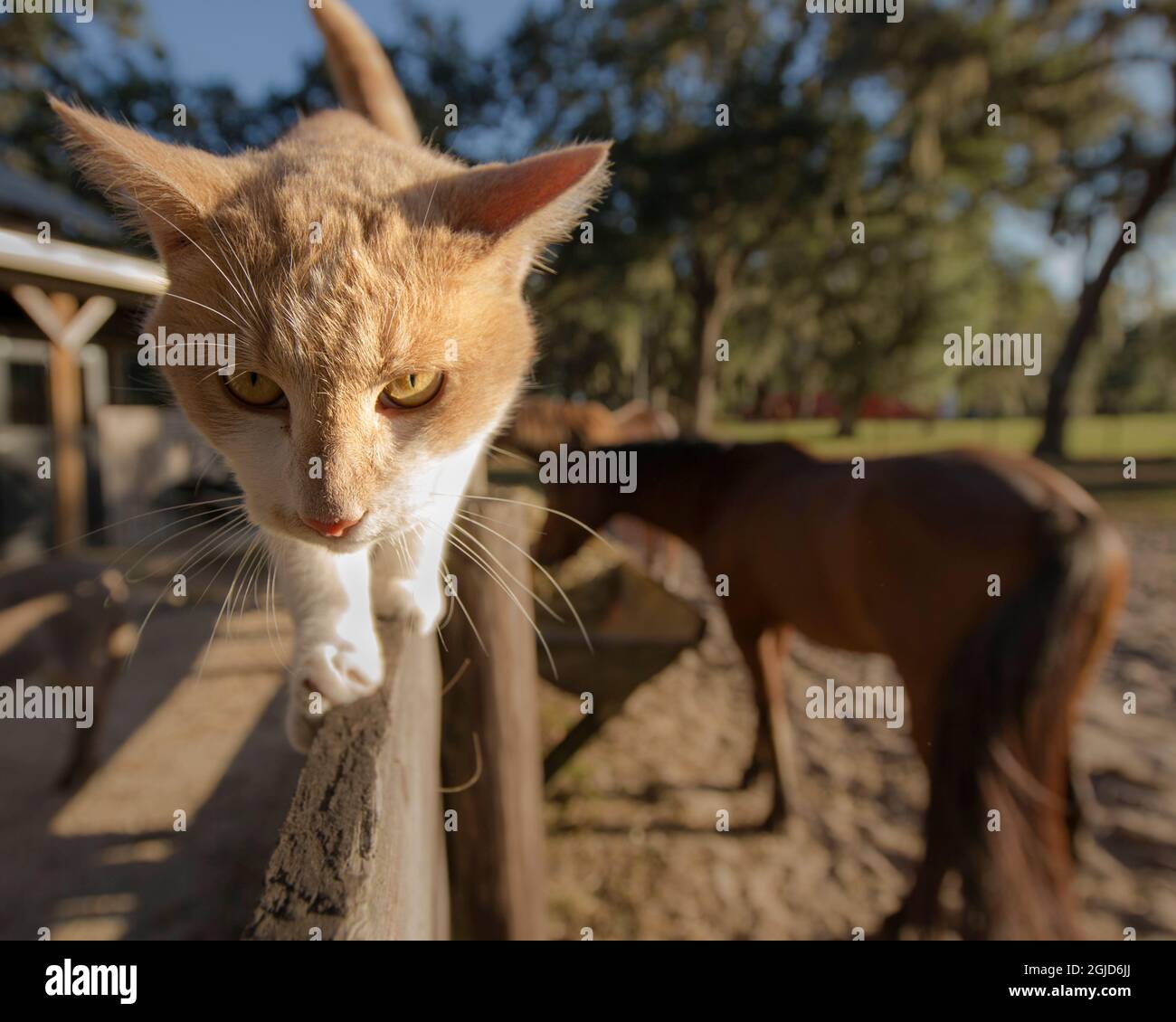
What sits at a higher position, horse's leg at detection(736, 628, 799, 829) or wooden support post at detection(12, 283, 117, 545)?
wooden support post at detection(12, 283, 117, 545)

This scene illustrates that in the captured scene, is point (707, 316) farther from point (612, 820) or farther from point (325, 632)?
point (325, 632)

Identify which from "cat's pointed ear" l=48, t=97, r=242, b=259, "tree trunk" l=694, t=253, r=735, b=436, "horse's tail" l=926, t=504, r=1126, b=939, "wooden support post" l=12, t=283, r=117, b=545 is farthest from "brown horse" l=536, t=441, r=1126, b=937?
"tree trunk" l=694, t=253, r=735, b=436

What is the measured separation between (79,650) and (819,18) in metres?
13.6

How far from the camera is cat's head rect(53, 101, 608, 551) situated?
100 cm

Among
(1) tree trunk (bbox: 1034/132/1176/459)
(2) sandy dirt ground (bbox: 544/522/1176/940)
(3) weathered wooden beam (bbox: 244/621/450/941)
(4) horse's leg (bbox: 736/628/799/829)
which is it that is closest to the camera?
(3) weathered wooden beam (bbox: 244/621/450/941)

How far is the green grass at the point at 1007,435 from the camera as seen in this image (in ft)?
36.8

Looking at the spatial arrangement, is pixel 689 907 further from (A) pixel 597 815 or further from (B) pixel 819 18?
(B) pixel 819 18

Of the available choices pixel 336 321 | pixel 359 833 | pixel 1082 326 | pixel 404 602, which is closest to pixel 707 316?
pixel 1082 326

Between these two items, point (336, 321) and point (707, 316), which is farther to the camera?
point (707, 316)

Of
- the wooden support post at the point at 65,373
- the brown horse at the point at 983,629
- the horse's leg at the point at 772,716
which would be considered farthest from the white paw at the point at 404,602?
the wooden support post at the point at 65,373

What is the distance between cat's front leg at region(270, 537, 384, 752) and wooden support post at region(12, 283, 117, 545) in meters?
5.15

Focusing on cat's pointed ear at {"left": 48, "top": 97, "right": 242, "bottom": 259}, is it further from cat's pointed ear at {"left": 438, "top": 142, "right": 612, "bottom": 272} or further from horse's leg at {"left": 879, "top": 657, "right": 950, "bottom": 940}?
horse's leg at {"left": 879, "top": 657, "right": 950, "bottom": 940}

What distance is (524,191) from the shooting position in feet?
3.48

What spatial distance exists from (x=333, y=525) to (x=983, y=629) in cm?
221
